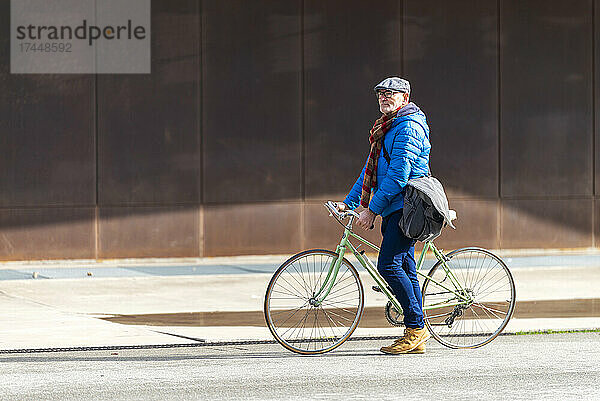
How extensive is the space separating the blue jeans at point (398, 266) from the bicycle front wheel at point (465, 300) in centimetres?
18

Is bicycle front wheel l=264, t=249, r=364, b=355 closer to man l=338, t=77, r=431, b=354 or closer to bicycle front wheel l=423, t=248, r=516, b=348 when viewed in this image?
man l=338, t=77, r=431, b=354

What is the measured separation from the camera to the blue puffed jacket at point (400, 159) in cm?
870

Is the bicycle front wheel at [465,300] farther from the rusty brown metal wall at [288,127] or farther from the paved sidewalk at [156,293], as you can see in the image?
the rusty brown metal wall at [288,127]

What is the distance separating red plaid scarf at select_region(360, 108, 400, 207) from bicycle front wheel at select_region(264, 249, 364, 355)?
1.66ft

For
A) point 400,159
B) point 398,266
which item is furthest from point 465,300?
point 400,159

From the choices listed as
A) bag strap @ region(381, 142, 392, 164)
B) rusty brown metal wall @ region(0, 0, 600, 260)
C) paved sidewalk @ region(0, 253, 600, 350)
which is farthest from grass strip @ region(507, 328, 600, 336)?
rusty brown metal wall @ region(0, 0, 600, 260)

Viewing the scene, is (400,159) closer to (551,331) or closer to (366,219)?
(366,219)

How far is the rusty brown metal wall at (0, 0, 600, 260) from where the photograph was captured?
51.4ft

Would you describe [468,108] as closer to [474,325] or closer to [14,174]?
[14,174]

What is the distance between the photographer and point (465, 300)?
9.26m

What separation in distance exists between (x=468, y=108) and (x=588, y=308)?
18.4 feet

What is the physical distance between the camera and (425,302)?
916 cm

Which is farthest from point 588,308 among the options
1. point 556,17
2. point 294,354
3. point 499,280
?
point 556,17

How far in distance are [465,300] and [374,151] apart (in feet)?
4.44
